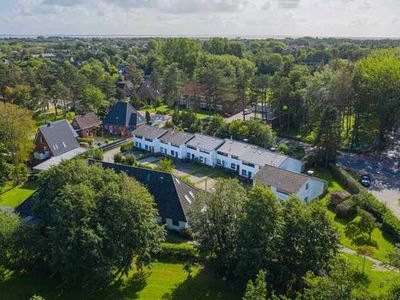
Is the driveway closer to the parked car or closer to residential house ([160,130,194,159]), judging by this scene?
the parked car

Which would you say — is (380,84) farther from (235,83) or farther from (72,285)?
(72,285)

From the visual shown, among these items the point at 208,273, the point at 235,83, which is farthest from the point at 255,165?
the point at 235,83

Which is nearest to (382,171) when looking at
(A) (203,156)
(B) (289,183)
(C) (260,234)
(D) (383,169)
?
(D) (383,169)

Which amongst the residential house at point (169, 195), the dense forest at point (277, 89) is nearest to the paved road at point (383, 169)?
the dense forest at point (277, 89)

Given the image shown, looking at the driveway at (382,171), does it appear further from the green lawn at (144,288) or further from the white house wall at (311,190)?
the green lawn at (144,288)

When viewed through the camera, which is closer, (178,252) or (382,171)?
(178,252)

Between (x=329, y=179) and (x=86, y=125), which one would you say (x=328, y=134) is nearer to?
(x=329, y=179)
